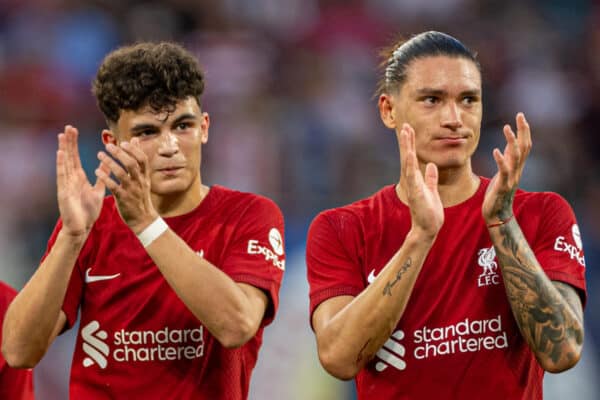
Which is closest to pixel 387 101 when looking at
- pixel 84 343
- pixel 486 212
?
pixel 486 212

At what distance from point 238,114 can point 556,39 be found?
3.22m

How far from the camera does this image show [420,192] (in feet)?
12.6

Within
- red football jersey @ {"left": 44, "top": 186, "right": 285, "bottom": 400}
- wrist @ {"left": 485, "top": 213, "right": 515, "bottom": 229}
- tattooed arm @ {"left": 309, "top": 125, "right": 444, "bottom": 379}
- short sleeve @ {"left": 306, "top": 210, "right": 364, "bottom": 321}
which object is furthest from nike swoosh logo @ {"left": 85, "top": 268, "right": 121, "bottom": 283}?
wrist @ {"left": 485, "top": 213, "right": 515, "bottom": 229}

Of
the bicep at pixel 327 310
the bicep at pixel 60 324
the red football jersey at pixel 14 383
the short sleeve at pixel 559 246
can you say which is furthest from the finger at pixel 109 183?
the short sleeve at pixel 559 246

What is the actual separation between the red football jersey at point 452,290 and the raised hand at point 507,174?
303 millimetres

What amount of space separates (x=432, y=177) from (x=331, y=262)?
564 mm

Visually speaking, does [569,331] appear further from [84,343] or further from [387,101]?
[84,343]

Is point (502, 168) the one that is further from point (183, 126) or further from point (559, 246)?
point (183, 126)

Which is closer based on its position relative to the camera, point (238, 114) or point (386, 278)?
point (386, 278)

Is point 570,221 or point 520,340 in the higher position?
point 570,221

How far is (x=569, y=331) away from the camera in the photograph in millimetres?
3857

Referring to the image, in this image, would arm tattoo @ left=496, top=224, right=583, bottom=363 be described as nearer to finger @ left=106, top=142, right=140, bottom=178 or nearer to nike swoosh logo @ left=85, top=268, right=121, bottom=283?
finger @ left=106, top=142, right=140, bottom=178

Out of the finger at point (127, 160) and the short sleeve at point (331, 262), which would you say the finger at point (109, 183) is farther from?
the short sleeve at point (331, 262)

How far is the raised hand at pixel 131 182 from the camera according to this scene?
3.95 metres
